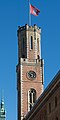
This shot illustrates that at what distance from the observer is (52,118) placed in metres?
85.1

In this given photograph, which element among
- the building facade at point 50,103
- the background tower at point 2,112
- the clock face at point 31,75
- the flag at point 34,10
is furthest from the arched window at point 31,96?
the background tower at point 2,112

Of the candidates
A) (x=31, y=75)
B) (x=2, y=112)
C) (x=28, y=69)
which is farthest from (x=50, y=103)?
(x=2, y=112)

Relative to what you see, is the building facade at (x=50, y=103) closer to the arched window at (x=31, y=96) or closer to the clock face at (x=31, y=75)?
the arched window at (x=31, y=96)

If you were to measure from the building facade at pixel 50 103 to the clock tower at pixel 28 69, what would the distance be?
92.3ft

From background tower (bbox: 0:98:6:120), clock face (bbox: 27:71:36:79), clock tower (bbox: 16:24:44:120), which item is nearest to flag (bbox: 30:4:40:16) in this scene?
clock tower (bbox: 16:24:44:120)

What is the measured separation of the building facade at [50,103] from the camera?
80.5m

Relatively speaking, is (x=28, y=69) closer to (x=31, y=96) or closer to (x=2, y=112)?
(x=31, y=96)

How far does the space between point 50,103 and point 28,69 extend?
4693 cm

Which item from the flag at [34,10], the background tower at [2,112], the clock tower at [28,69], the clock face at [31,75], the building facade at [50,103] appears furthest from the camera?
the background tower at [2,112]

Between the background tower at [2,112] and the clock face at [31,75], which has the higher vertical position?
the clock face at [31,75]

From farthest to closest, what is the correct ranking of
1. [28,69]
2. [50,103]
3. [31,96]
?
1. [28,69]
2. [31,96]
3. [50,103]

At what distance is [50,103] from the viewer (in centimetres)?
8631

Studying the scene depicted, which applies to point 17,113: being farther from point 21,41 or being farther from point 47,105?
point 47,105

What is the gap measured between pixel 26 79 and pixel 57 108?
50720 mm
